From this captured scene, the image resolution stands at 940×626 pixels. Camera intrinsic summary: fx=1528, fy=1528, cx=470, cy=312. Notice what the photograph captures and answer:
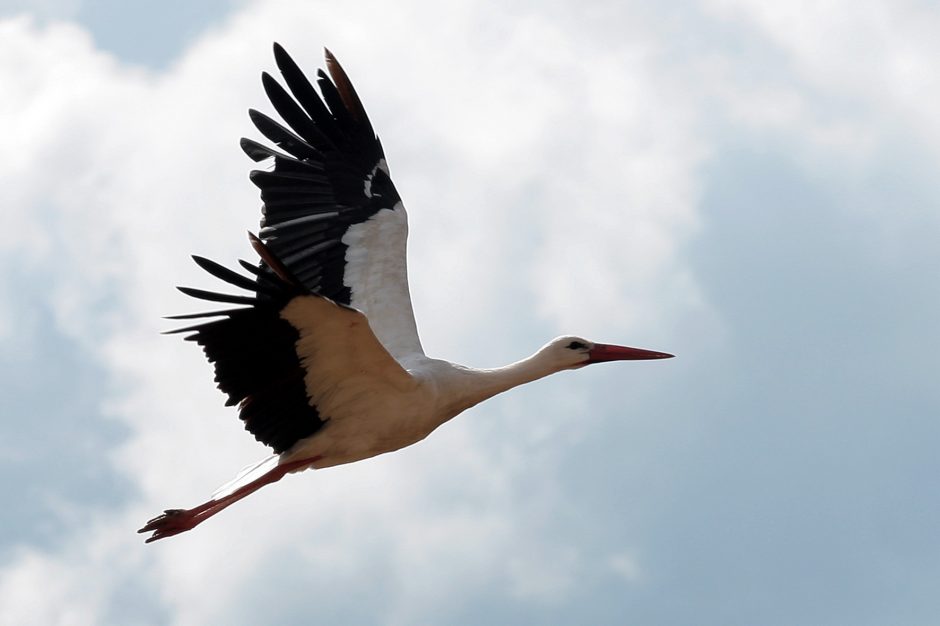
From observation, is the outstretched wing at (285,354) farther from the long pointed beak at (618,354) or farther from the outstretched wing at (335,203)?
the long pointed beak at (618,354)

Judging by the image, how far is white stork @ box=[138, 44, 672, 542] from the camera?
697cm

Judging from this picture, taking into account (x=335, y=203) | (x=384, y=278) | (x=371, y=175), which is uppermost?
(x=371, y=175)

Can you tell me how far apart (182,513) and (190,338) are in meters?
1.44

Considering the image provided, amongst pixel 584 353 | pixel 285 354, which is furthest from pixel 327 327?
pixel 584 353

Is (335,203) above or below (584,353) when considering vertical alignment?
above

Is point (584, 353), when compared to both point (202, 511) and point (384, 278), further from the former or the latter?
point (202, 511)

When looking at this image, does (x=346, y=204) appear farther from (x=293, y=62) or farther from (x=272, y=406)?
(x=272, y=406)

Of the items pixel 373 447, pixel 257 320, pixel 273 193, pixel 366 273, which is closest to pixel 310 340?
pixel 257 320

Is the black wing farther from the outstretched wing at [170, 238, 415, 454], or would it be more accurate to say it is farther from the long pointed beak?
the long pointed beak

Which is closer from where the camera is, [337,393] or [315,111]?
[337,393]

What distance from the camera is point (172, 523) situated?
7.97 metres

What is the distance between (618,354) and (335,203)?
195 cm

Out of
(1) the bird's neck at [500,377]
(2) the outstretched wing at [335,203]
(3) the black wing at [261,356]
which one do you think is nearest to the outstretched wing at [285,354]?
(3) the black wing at [261,356]

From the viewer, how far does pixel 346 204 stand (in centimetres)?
929
